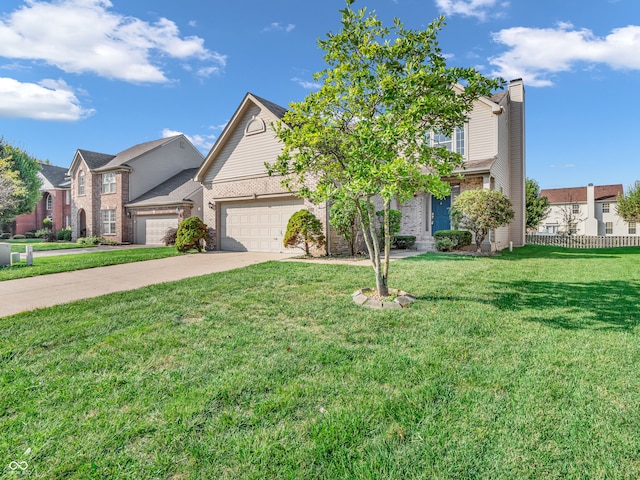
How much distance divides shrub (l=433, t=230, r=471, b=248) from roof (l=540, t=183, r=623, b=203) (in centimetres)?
3174

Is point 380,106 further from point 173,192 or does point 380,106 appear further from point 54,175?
point 54,175

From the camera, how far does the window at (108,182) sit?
23297 mm

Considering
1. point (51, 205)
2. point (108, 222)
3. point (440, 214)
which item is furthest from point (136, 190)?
point (440, 214)

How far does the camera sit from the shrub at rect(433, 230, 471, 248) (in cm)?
1327

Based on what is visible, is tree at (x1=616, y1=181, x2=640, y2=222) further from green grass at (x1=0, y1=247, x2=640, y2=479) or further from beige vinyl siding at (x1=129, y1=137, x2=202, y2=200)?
beige vinyl siding at (x1=129, y1=137, x2=202, y2=200)

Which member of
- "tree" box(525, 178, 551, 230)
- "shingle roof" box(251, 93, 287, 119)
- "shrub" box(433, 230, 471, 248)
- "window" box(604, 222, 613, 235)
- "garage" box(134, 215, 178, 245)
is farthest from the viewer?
"window" box(604, 222, 613, 235)

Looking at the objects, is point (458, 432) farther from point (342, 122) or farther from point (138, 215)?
point (138, 215)

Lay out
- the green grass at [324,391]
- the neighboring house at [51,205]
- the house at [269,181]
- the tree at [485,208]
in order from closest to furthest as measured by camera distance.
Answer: the green grass at [324,391] → the tree at [485,208] → the house at [269,181] → the neighboring house at [51,205]

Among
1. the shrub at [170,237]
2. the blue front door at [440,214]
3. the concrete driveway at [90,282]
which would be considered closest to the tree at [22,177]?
the shrub at [170,237]

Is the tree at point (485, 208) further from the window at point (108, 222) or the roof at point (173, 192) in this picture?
the window at point (108, 222)

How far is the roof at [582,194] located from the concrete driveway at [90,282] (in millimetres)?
40772

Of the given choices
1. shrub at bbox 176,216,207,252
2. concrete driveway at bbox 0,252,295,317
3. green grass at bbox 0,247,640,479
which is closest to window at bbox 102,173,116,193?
shrub at bbox 176,216,207,252

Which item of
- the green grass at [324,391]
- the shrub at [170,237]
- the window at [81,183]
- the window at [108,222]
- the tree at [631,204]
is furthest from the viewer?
the window at [81,183]

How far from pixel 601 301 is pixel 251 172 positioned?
42.1 feet
